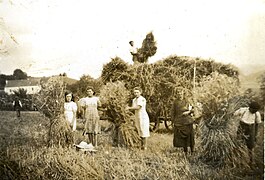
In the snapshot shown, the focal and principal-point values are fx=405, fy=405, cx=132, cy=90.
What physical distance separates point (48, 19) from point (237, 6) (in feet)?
4.29

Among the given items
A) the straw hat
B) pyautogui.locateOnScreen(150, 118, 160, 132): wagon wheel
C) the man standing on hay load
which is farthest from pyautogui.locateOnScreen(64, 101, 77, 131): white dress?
the man standing on hay load

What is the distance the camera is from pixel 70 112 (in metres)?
2.79

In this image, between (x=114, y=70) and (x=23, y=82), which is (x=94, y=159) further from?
(x=23, y=82)

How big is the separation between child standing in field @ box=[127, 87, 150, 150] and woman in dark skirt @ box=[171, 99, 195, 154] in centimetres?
18

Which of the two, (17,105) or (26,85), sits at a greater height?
(26,85)

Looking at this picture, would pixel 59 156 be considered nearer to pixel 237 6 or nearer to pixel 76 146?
pixel 76 146

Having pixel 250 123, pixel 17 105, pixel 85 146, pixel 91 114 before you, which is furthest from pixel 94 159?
pixel 250 123

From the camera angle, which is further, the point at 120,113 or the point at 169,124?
the point at 120,113

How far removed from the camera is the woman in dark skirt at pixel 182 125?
247 centimetres

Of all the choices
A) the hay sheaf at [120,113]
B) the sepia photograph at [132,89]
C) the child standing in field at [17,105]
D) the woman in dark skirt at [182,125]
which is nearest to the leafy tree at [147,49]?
the sepia photograph at [132,89]

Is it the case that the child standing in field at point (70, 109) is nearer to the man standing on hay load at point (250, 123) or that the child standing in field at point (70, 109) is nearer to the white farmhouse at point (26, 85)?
the white farmhouse at point (26, 85)

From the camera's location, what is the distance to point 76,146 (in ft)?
9.14

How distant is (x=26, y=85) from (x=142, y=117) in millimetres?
937

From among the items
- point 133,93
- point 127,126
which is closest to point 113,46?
point 133,93
